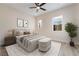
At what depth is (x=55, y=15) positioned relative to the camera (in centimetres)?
185

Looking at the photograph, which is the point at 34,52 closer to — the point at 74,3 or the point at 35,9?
the point at 35,9

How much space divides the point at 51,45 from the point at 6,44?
997 mm

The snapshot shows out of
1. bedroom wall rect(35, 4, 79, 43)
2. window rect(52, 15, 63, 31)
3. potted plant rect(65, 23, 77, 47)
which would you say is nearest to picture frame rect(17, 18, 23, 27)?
bedroom wall rect(35, 4, 79, 43)

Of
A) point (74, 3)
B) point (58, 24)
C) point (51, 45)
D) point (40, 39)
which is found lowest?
point (51, 45)

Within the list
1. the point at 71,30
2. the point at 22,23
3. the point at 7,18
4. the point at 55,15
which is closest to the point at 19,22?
the point at 22,23

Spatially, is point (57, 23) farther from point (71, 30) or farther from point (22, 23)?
point (22, 23)

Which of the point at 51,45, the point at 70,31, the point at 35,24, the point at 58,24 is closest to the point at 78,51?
the point at 70,31

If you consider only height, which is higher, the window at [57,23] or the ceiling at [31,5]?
the ceiling at [31,5]

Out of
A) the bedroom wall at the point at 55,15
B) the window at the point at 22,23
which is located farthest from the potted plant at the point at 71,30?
the window at the point at 22,23

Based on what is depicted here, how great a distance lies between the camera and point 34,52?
5.58 feet

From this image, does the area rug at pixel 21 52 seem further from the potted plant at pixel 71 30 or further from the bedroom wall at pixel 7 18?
the potted plant at pixel 71 30

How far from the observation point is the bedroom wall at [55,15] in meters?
1.73

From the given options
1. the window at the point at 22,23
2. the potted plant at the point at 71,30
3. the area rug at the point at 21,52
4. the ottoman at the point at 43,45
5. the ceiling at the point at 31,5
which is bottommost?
the area rug at the point at 21,52

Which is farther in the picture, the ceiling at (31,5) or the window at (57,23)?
the window at (57,23)
